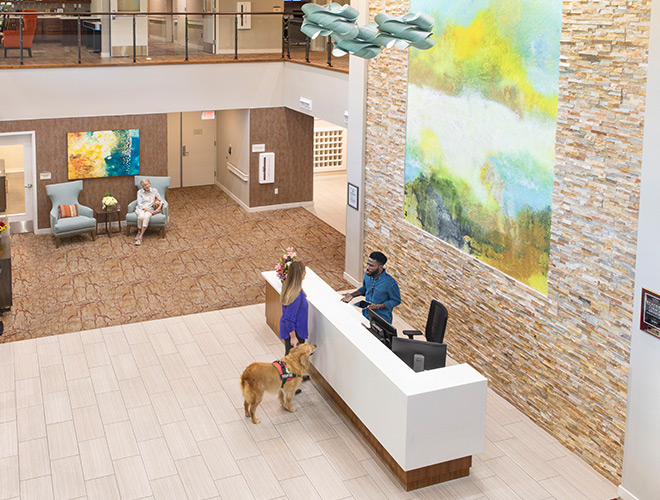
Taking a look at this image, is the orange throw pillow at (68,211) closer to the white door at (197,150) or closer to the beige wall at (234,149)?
the beige wall at (234,149)

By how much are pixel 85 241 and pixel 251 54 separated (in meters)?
5.05

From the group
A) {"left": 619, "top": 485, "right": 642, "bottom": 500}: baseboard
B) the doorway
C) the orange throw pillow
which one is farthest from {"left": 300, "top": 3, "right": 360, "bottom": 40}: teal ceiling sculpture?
the doorway

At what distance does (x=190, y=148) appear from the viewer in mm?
17547

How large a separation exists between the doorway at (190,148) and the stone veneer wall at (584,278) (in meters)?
9.98

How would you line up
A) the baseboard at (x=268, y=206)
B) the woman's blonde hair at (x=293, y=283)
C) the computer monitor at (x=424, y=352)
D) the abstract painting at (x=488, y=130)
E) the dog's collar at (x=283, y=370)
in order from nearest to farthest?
1. the computer monitor at (x=424, y=352)
2. the abstract painting at (x=488, y=130)
3. the dog's collar at (x=283, y=370)
4. the woman's blonde hair at (x=293, y=283)
5. the baseboard at (x=268, y=206)

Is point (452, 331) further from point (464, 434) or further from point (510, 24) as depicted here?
point (510, 24)

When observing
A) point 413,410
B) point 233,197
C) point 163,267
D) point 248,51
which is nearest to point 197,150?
point 233,197

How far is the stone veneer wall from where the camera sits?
6.38 meters

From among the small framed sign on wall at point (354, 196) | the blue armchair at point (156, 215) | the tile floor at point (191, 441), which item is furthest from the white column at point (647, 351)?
the blue armchair at point (156, 215)

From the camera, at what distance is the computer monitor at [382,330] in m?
7.47

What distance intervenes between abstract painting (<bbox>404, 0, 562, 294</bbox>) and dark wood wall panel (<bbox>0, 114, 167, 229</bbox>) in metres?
6.81

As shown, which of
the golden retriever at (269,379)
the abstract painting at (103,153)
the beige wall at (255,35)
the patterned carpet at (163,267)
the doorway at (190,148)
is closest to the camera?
the golden retriever at (269,379)

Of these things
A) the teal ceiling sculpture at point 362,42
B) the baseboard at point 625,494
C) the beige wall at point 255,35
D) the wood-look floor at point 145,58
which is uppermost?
the beige wall at point 255,35

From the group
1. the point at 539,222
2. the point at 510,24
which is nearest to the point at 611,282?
the point at 539,222
